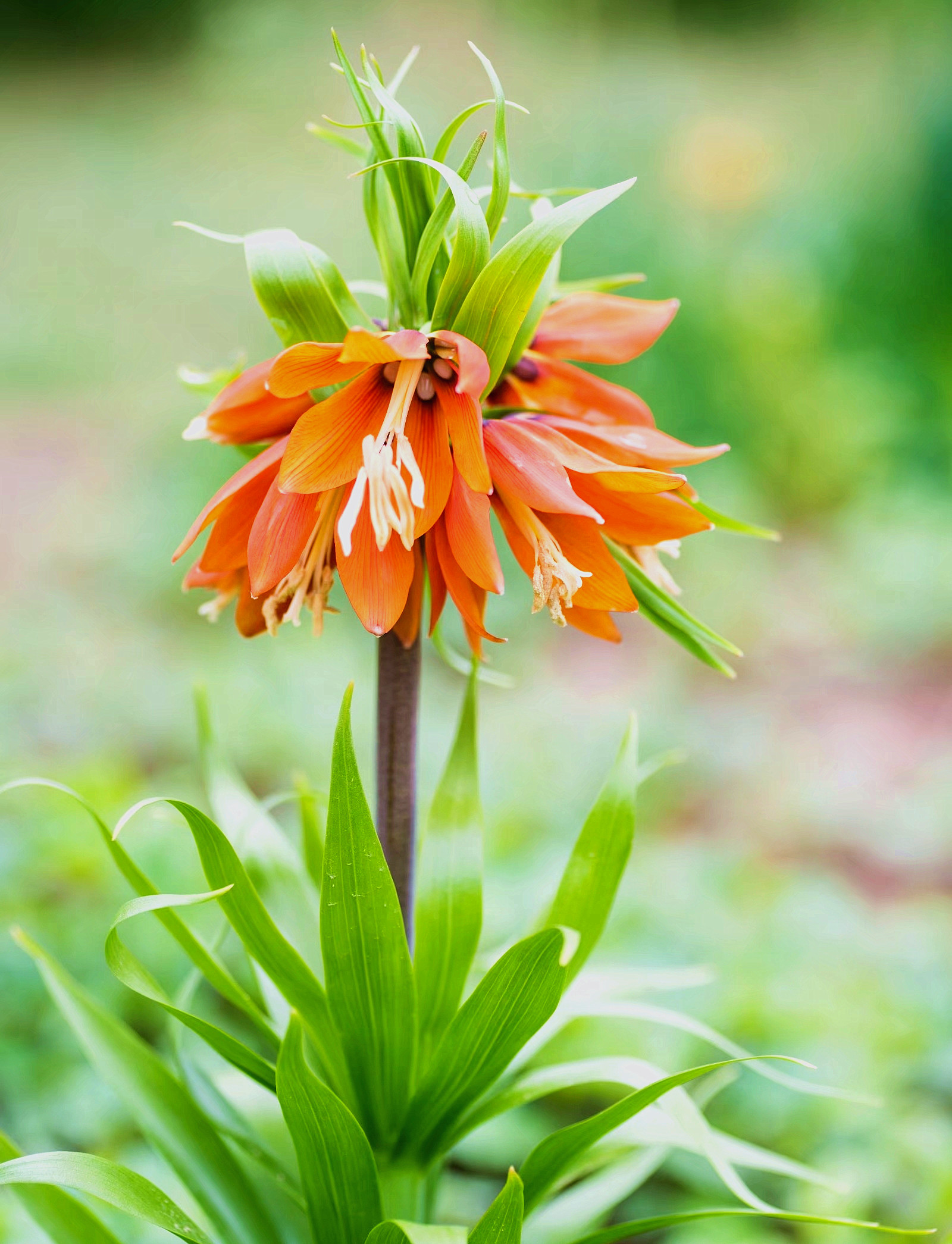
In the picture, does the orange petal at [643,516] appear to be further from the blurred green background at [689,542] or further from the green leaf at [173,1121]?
the blurred green background at [689,542]

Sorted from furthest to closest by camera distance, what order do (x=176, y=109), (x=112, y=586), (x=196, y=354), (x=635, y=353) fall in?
1. (x=176, y=109)
2. (x=196, y=354)
3. (x=112, y=586)
4. (x=635, y=353)

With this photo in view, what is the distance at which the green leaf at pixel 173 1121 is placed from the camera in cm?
59

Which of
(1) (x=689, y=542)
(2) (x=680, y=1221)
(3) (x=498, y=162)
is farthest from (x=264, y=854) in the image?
(1) (x=689, y=542)

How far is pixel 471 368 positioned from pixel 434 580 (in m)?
0.10

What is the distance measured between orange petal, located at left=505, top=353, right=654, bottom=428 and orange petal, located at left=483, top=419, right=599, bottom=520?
0.24 ft

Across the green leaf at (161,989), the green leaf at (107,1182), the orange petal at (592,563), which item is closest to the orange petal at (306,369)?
the orange petal at (592,563)

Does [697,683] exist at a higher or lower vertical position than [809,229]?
lower

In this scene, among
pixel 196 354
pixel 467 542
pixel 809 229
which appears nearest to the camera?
pixel 467 542

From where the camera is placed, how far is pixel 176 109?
204 inches

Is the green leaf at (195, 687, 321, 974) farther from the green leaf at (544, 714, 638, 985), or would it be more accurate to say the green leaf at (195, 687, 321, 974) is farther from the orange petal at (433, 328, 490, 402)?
the orange petal at (433, 328, 490, 402)

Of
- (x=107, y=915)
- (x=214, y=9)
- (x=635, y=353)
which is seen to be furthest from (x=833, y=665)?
(x=214, y=9)

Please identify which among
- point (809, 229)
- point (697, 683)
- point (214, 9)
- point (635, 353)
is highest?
point (214, 9)

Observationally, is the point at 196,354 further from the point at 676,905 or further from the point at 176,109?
the point at 676,905

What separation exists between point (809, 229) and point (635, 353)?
3.05 m
